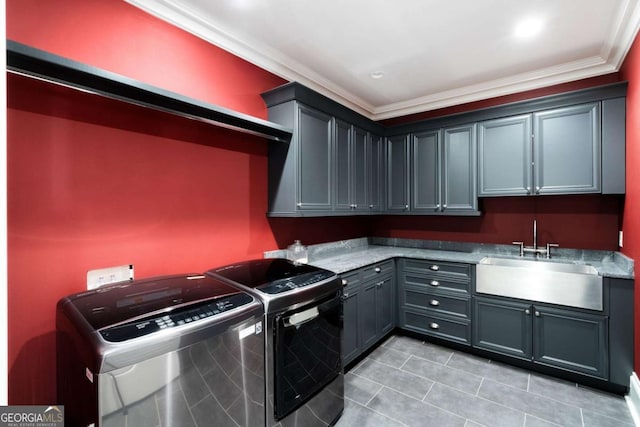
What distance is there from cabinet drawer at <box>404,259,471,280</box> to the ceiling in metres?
1.92

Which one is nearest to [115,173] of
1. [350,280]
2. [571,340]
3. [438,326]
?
[350,280]

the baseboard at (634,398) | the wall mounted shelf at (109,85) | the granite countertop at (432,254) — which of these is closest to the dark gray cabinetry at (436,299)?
the granite countertop at (432,254)

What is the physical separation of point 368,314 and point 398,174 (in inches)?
69.8

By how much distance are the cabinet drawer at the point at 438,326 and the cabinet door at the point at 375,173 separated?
1292 mm

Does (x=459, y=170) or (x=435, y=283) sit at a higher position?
(x=459, y=170)

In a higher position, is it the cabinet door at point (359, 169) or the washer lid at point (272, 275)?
the cabinet door at point (359, 169)

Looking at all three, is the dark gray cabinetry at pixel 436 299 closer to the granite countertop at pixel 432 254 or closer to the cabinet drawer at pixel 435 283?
the cabinet drawer at pixel 435 283

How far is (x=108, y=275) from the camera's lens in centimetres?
164

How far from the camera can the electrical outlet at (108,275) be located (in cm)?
157

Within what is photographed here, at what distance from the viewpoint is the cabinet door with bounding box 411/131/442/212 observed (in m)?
3.37

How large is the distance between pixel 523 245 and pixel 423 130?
166 cm

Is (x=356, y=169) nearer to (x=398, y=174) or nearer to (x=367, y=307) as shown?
(x=398, y=174)

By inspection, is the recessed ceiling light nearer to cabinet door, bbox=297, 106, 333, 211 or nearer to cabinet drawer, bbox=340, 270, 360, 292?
cabinet door, bbox=297, 106, 333, 211

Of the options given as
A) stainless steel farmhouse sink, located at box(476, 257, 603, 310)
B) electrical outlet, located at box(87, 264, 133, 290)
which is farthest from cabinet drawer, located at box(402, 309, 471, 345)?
electrical outlet, located at box(87, 264, 133, 290)
